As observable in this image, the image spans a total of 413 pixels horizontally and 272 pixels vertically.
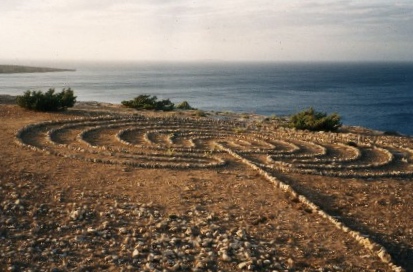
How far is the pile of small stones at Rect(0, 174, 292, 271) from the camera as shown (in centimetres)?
867

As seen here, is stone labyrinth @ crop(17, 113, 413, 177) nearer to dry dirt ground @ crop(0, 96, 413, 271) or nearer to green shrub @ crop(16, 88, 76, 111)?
dry dirt ground @ crop(0, 96, 413, 271)

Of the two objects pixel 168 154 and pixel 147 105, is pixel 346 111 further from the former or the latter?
pixel 168 154

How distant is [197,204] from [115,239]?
2820 millimetres

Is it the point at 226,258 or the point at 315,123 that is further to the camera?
the point at 315,123

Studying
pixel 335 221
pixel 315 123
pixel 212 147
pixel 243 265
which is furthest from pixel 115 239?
pixel 315 123

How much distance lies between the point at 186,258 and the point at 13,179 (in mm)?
6401

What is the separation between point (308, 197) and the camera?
41.9ft

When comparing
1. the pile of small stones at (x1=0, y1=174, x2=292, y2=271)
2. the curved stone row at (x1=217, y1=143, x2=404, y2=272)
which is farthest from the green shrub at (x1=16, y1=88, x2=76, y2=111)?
the pile of small stones at (x1=0, y1=174, x2=292, y2=271)

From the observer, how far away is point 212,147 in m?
18.9

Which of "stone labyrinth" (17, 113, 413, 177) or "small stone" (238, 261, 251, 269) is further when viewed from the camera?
"stone labyrinth" (17, 113, 413, 177)

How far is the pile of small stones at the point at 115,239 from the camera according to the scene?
8672 mm

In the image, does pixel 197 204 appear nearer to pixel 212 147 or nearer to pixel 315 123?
pixel 212 147

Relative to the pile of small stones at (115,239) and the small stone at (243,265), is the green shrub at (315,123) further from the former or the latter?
the small stone at (243,265)

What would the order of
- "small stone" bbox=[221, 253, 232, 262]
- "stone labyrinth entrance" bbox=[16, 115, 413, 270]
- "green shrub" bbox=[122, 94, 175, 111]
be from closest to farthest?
1. "small stone" bbox=[221, 253, 232, 262]
2. "stone labyrinth entrance" bbox=[16, 115, 413, 270]
3. "green shrub" bbox=[122, 94, 175, 111]
